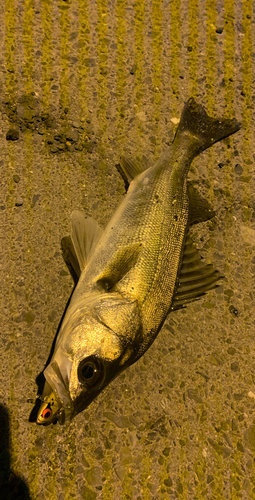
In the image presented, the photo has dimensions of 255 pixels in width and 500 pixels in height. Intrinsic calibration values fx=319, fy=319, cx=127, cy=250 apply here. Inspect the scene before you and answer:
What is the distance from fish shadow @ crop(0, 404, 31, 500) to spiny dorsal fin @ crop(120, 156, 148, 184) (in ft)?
7.02

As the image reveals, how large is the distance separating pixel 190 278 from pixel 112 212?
0.91m

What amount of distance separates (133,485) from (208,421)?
2.30 ft

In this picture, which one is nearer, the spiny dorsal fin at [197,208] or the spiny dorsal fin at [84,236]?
the spiny dorsal fin at [84,236]

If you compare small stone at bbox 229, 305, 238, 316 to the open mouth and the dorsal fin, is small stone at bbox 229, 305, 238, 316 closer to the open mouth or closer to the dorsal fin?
the dorsal fin

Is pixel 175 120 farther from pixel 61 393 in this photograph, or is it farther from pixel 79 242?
pixel 61 393

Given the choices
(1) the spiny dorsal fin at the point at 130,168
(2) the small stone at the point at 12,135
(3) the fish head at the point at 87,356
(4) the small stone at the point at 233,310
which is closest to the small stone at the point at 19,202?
(2) the small stone at the point at 12,135

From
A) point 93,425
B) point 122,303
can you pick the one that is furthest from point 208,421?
point 122,303

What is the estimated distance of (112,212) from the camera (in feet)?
9.25

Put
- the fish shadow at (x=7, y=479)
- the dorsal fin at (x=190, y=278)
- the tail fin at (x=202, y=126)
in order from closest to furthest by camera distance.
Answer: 1. the fish shadow at (x=7, y=479)
2. the dorsal fin at (x=190, y=278)
3. the tail fin at (x=202, y=126)

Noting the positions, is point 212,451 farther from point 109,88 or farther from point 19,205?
point 109,88

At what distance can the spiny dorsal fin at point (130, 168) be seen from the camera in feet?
9.29

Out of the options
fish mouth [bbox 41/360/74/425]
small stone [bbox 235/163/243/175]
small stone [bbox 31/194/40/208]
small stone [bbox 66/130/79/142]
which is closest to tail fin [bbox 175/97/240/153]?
small stone [bbox 235/163/243/175]

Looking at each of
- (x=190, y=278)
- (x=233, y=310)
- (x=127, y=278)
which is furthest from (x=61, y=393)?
(x=233, y=310)

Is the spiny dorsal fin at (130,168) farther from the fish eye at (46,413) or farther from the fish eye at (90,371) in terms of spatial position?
the fish eye at (46,413)
